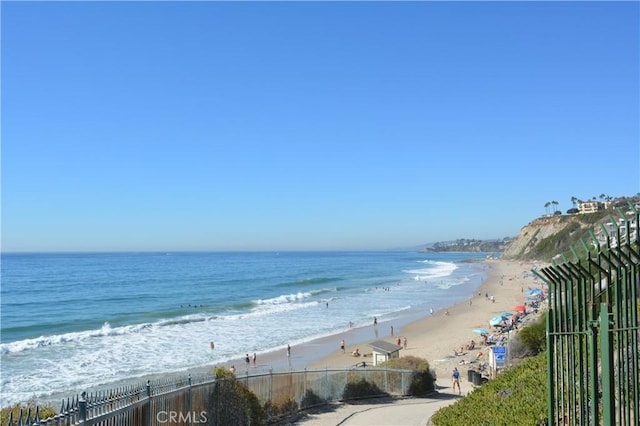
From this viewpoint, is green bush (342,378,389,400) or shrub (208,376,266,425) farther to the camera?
green bush (342,378,389,400)

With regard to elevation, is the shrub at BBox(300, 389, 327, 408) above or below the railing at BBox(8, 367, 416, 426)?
below

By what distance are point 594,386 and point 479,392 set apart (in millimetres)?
9467

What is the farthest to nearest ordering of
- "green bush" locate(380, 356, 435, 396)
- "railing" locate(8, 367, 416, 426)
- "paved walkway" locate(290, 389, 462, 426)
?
"green bush" locate(380, 356, 435, 396) → "paved walkway" locate(290, 389, 462, 426) → "railing" locate(8, 367, 416, 426)

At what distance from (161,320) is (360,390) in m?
36.5

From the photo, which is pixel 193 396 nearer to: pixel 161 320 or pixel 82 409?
pixel 82 409

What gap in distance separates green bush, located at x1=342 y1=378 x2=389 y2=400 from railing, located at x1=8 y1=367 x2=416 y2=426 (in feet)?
0.32

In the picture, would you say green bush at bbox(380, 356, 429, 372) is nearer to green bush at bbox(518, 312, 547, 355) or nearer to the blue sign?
green bush at bbox(518, 312, 547, 355)

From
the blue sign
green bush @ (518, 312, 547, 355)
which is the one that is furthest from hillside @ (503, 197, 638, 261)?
green bush @ (518, 312, 547, 355)

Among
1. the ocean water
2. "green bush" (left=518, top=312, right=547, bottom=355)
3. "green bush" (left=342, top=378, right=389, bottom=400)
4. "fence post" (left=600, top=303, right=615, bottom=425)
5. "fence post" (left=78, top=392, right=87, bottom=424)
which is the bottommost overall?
the ocean water

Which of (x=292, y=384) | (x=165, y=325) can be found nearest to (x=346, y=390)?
(x=292, y=384)

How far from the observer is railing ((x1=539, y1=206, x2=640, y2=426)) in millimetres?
3350

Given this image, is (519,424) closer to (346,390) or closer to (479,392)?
(479,392)

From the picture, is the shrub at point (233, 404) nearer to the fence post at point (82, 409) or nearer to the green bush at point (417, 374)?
the fence post at point (82, 409)

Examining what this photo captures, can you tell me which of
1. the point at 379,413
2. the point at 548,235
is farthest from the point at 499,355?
the point at 548,235
